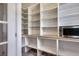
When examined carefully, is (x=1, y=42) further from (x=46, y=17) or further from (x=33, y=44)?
(x=46, y=17)

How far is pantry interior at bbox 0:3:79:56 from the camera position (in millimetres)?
1123

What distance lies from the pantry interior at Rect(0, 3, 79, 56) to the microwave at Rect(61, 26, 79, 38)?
19 millimetres

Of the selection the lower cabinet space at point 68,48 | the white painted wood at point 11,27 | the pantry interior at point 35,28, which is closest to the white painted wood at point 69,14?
the pantry interior at point 35,28

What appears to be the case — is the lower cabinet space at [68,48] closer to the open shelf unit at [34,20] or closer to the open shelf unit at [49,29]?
the open shelf unit at [49,29]

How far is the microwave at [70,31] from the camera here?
3.59ft

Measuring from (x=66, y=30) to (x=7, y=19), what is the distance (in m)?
0.62

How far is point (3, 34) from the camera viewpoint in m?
1.21

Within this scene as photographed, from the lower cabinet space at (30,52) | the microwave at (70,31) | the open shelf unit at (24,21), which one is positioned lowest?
the lower cabinet space at (30,52)

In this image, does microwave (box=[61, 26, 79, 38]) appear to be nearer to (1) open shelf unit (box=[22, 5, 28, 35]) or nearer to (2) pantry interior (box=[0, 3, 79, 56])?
(2) pantry interior (box=[0, 3, 79, 56])

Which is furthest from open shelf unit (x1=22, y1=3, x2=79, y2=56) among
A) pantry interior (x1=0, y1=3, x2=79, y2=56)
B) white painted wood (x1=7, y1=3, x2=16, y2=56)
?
white painted wood (x1=7, y1=3, x2=16, y2=56)

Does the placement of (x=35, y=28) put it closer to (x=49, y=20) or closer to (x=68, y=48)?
(x=49, y=20)

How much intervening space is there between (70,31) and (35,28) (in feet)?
1.15

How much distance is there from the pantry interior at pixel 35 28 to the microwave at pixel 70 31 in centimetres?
2

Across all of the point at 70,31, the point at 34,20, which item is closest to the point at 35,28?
the point at 34,20
